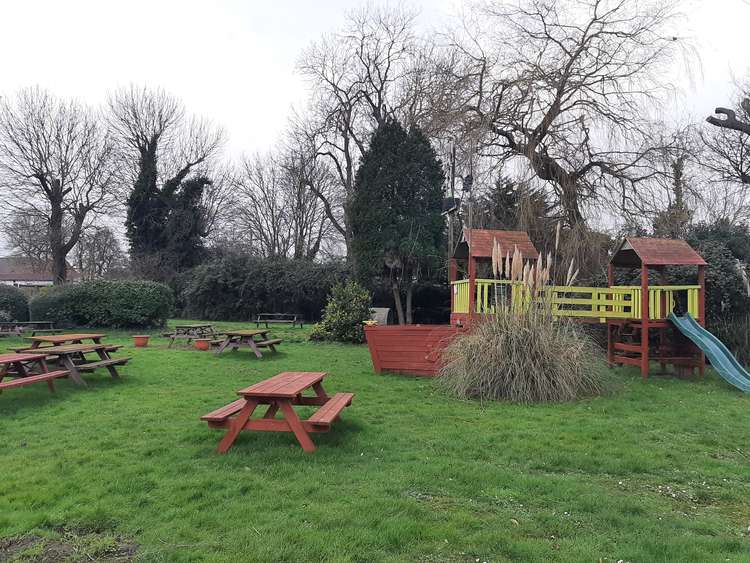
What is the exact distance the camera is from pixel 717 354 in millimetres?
8312

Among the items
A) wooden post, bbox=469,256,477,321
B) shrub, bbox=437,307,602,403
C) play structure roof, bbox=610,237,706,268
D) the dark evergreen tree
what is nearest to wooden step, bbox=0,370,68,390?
shrub, bbox=437,307,602,403

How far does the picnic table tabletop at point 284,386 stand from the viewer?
4.20 m

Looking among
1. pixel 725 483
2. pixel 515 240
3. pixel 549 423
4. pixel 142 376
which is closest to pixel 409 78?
pixel 515 240

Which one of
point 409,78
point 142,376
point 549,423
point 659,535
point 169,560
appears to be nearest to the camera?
point 169,560

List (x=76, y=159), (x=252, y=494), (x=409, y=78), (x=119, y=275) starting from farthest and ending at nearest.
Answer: (x=119, y=275), (x=76, y=159), (x=409, y=78), (x=252, y=494)

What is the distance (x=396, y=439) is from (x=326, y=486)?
4.30 feet

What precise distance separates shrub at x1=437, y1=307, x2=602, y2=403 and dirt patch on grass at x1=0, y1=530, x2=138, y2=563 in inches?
183

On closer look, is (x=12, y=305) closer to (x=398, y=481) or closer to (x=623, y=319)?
(x=623, y=319)

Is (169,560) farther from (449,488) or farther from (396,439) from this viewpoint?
(396,439)

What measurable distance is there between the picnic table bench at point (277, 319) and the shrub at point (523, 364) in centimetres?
1354

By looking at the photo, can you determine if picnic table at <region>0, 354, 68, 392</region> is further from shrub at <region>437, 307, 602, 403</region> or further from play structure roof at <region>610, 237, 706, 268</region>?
play structure roof at <region>610, 237, 706, 268</region>

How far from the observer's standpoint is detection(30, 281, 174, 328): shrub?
1712cm

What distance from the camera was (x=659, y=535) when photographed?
287cm

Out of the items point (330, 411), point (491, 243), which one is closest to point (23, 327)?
point (491, 243)
